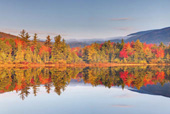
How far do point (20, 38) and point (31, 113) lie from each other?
97.1 m

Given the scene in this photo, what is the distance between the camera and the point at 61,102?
52.6 feet

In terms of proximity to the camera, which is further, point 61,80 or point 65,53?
point 65,53

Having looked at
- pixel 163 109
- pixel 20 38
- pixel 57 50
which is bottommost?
pixel 163 109

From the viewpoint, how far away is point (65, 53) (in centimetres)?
10275

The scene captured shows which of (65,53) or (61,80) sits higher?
(65,53)

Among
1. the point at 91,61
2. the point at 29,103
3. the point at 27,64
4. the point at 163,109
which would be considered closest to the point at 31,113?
the point at 29,103

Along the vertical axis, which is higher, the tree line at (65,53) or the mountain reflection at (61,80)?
the tree line at (65,53)

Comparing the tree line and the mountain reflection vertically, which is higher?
the tree line

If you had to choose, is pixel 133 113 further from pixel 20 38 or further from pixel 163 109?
pixel 20 38

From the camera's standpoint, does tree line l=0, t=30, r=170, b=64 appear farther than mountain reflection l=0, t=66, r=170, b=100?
Yes

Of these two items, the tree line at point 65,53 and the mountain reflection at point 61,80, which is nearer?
the mountain reflection at point 61,80

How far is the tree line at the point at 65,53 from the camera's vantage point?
9244 cm

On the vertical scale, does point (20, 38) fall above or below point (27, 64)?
above

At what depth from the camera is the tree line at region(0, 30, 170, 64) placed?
92438mm
